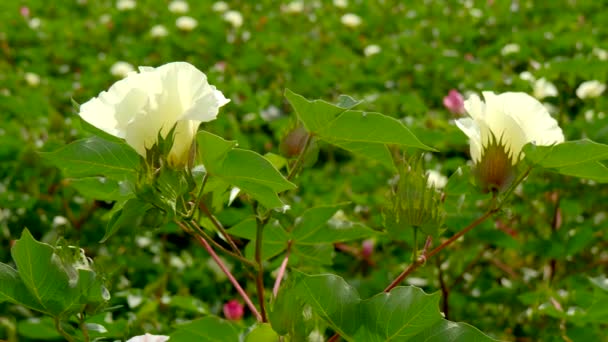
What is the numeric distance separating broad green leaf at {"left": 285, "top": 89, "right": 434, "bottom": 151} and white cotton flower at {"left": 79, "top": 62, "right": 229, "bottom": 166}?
0.08 metres

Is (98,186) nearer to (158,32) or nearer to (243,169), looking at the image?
(243,169)

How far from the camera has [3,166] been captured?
1.68 meters

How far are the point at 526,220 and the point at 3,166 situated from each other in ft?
3.64

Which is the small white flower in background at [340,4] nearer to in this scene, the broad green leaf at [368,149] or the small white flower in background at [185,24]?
the small white flower in background at [185,24]

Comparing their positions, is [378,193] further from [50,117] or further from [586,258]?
[50,117]

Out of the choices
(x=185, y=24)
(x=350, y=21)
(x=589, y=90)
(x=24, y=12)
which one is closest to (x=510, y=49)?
(x=589, y=90)

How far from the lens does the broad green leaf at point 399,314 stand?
60cm

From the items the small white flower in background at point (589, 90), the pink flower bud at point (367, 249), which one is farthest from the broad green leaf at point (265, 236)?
the small white flower in background at point (589, 90)

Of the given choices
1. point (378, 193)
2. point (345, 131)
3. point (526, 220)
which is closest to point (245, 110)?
point (378, 193)

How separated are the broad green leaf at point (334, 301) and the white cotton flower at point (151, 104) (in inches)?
6.2

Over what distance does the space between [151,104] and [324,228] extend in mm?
300

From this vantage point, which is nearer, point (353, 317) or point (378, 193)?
point (353, 317)

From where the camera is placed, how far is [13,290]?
646mm

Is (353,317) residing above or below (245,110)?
above
